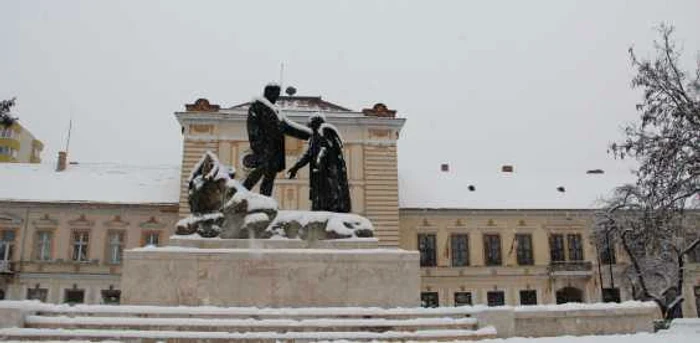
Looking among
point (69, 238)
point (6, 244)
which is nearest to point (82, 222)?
point (69, 238)

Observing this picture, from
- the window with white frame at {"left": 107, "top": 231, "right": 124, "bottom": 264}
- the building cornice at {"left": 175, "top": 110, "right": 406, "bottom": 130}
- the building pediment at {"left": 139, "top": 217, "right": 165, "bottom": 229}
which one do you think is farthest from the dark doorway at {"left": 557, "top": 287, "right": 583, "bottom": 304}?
the window with white frame at {"left": 107, "top": 231, "right": 124, "bottom": 264}

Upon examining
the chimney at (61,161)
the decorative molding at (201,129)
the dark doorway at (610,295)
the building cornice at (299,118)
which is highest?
the building cornice at (299,118)

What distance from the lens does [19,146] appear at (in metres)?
61.3

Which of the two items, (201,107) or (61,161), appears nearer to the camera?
(201,107)

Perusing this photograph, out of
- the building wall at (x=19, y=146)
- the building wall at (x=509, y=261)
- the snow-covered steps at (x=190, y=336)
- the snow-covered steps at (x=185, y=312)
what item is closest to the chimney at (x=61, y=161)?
the building wall at (x=509, y=261)

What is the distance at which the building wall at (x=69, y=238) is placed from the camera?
30.5 m

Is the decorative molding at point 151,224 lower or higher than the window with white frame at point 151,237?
higher

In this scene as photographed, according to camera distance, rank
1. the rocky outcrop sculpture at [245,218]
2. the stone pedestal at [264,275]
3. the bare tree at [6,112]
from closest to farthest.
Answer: the stone pedestal at [264,275]
the rocky outcrop sculpture at [245,218]
the bare tree at [6,112]

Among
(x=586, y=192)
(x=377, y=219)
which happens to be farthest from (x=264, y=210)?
(x=586, y=192)

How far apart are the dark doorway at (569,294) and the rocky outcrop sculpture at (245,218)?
83.5ft

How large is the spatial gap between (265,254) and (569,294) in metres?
Answer: 27.7

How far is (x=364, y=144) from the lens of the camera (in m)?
32.5

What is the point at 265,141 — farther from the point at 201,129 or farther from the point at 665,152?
the point at 201,129

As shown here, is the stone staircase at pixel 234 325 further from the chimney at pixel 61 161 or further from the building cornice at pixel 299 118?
the chimney at pixel 61 161
